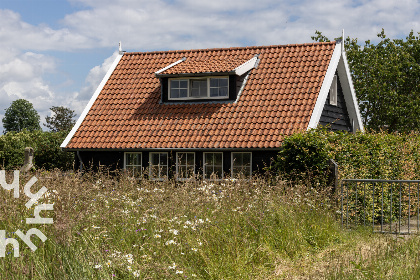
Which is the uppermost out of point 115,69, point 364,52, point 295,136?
point 364,52

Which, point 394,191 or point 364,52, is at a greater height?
point 364,52

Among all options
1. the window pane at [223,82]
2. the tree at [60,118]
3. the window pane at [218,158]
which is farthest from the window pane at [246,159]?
the tree at [60,118]

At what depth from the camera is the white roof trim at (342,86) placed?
19.9 m

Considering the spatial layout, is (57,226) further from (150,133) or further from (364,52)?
(364,52)

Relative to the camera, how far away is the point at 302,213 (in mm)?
10688

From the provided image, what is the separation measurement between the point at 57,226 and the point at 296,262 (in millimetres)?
4253

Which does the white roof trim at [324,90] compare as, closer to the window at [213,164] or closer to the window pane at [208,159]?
the window at [213,164]

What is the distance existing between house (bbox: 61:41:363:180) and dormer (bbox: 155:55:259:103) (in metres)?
0.04

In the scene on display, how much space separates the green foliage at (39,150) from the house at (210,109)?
8.36m

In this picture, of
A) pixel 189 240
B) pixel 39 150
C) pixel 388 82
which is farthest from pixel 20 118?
pixel 189 240

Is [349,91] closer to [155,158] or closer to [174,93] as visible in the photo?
[174,93]

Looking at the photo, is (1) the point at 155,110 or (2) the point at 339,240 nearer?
(2) the point at 339,240

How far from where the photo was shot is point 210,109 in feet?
70.7

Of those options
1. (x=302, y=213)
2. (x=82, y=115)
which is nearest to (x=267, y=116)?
(x=82, y=115)
